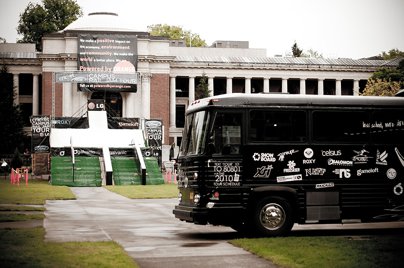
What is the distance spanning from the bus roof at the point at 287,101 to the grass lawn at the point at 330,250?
3.09 metres

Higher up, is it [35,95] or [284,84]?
[284,84]

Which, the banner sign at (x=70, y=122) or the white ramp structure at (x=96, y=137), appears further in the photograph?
the banner sign at (x=70, y=122)

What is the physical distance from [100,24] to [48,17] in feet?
75.3

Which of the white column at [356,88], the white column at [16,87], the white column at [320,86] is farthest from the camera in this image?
the white column at [320,86]

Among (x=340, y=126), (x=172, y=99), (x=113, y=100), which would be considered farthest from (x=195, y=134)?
(x=172, y=99)

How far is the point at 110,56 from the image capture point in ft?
253

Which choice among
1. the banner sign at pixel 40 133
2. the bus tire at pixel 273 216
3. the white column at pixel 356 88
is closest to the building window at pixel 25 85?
the banner sign at pixel 40 133

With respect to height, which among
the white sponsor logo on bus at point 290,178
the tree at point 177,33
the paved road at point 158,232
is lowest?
the paved road at point 158,232

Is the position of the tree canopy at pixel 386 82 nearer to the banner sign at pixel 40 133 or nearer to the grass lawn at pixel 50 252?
the banner sign at pixel 40 133

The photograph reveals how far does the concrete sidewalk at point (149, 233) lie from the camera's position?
1352 cm

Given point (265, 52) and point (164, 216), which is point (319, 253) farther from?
point (265, 52)

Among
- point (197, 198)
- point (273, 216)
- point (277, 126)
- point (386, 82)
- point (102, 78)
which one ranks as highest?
point (102, 78)

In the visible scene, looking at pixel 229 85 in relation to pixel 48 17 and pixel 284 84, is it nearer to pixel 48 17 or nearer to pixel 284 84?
pixel 284 84

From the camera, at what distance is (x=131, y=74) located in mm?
76000
